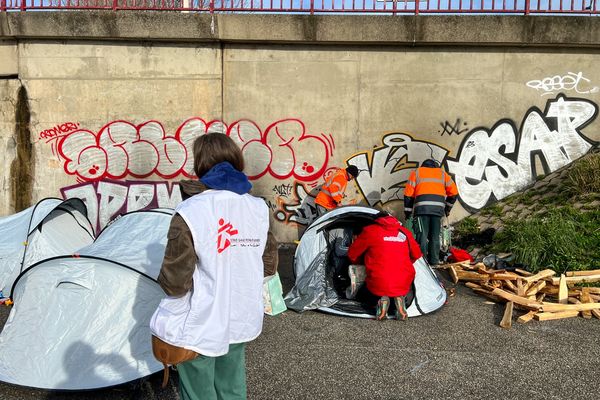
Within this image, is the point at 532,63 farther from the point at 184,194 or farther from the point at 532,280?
the point at 184,194

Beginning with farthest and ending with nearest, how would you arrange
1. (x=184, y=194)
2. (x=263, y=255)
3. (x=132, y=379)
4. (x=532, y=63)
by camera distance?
1. (x=532, y=63)
2. (x=132, y=379)
3. (x=263, y=255)
4. (x=184, y=194)

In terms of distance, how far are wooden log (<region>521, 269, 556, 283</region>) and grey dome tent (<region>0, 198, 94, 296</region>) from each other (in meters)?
6.03

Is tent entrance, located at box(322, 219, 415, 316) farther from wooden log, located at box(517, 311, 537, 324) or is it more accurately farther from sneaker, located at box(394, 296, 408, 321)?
wooden log, located at box(517, 311, 537, 324)

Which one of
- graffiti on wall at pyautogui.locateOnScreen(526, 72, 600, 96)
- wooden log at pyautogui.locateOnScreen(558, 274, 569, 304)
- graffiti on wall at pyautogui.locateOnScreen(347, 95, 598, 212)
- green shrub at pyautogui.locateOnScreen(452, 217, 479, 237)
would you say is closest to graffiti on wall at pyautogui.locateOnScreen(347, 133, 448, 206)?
graffiti on wall at pyautogui.locateOnScreen(347, 95, 598, 212)

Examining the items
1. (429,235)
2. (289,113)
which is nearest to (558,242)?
(429,235)

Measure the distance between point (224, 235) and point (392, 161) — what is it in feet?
25.8

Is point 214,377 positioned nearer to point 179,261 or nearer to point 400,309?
Result: point 179,261

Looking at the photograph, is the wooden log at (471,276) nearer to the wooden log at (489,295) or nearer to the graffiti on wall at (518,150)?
the wooden log at (489,295)

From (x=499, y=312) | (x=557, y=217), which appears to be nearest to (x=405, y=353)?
(x=499, y=312)

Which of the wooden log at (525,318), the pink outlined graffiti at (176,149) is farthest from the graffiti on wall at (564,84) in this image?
the wooden log at (525,318)

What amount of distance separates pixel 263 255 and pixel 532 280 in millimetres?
4691

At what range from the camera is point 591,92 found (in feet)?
31.9

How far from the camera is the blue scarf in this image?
2.42 metres

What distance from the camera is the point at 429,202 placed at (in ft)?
26.3
